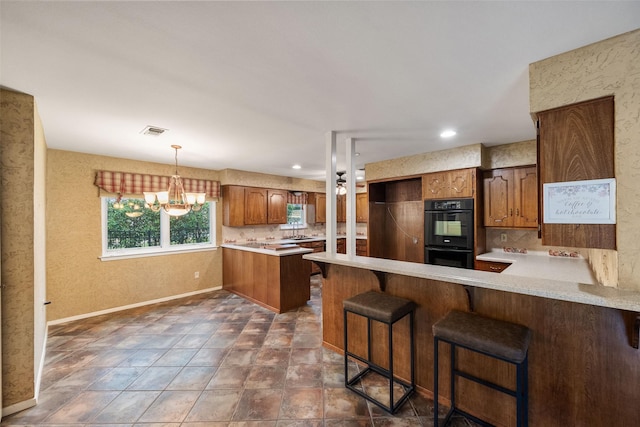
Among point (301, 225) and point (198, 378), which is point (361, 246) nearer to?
point (301, 225)

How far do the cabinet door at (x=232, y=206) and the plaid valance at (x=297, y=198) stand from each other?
1.29 m

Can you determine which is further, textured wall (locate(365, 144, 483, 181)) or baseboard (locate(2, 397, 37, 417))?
textured wall (locate(365, 144, 483, 181))

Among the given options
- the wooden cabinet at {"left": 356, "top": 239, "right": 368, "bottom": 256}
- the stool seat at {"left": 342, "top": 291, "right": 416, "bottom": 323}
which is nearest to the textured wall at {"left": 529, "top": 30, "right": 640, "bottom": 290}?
the stool seat at {"left": 342, "top": 291, "right": 416, "bottom": 323}

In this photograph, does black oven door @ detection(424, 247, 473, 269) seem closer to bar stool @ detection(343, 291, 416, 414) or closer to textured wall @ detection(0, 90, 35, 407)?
bar stool @ detection(343, 291, 416, 414)

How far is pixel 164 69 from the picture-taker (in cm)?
161

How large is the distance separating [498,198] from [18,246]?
5.05 meters

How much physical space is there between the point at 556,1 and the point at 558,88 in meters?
0.58

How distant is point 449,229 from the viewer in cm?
360

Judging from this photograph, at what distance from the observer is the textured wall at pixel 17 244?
187cm

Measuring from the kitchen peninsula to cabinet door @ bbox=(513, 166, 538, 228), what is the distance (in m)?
2.93

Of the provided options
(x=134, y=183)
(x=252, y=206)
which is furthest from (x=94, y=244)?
(x=252, y=206)

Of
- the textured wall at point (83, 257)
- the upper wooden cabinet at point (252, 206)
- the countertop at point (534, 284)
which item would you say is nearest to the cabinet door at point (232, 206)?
the upper wooden cabinet at point (252, 206)

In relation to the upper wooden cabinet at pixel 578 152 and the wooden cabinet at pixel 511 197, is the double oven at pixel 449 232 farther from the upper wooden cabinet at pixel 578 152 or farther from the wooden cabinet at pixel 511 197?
the upper wooden cabinet at pixel 578 152

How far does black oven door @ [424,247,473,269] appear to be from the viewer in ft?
11.3
